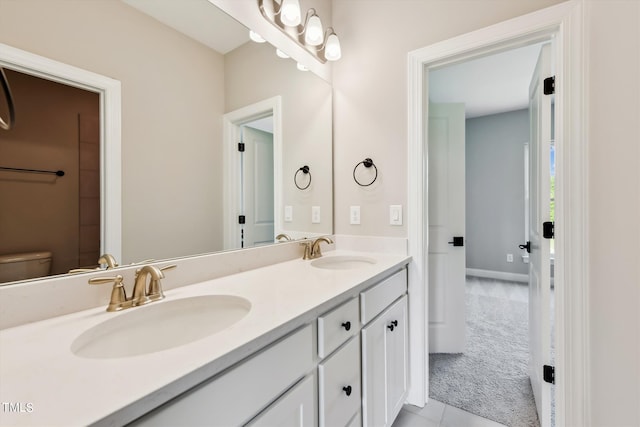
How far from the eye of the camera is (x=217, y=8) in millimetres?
1231

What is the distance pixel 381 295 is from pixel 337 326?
387mm

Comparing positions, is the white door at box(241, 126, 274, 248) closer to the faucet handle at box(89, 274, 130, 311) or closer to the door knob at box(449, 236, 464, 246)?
the faucet handle at box(89, 274, 130, 311)

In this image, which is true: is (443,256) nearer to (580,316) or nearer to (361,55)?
(580,316)

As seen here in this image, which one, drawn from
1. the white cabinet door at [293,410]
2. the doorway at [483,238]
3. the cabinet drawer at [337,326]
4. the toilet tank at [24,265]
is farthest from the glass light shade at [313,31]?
the white cabinet door at [293,410]

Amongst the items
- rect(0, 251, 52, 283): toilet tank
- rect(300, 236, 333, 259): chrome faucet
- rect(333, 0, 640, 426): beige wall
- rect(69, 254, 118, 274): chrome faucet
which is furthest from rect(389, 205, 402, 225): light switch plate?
rect(0, 251, 52, 283): toilet tank

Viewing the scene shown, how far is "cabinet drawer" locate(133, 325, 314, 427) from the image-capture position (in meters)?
0.51

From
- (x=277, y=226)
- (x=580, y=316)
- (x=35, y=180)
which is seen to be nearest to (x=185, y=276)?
(x=35, y=180)

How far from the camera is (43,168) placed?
0.79m

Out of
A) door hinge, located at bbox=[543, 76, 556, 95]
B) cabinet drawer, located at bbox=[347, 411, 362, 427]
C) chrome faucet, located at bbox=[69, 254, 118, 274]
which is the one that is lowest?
cabinet drawer, located at bbox=[347, 411, 362, 427]

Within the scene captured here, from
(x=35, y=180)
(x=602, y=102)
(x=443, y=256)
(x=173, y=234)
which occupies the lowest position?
(x=443, y=256)

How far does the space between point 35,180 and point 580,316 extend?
201cm

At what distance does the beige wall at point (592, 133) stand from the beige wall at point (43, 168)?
1.37 meters

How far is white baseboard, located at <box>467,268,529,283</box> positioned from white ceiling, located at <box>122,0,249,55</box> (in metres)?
4.52

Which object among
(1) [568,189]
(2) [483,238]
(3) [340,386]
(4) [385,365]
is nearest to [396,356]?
(4) [385,365]
